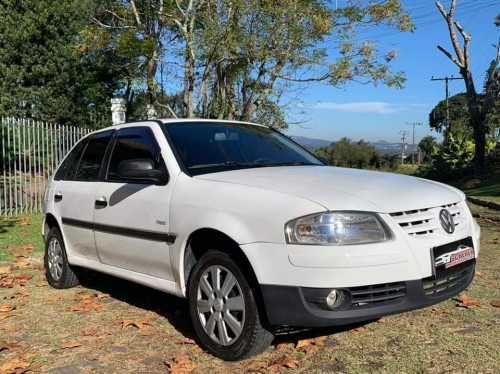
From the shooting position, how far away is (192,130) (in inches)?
186

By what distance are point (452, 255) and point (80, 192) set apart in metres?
3.48

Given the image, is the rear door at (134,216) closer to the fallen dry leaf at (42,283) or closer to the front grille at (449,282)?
the fallen dry leaf at (42,283)

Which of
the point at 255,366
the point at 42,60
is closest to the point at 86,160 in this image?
the point at 255,366

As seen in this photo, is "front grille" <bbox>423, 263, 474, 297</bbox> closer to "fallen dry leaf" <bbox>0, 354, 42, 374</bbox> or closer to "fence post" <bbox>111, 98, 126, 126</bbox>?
"fallen dry leaf" <bbox>0, 354, 42, 374</bbox>

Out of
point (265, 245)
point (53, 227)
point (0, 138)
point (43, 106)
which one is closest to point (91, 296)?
point (53, 227)

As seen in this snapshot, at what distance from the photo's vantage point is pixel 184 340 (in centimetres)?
419

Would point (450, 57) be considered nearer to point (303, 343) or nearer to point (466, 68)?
point (466, 68)

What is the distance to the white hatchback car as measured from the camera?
3266 millimetres

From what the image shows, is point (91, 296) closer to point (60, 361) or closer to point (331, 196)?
point (60, 361)

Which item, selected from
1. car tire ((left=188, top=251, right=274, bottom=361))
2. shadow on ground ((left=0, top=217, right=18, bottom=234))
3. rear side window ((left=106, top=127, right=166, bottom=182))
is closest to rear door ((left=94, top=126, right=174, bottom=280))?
rear side window ((left=106, top=127, right=166, bottom=182))

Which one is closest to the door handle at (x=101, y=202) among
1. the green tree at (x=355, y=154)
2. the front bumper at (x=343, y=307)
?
the front bumper at (x=343, y=307)

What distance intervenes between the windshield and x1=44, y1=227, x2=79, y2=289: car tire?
81.1 inches

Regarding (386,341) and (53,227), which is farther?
(53,227)

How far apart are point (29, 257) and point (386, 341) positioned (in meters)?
5.48
